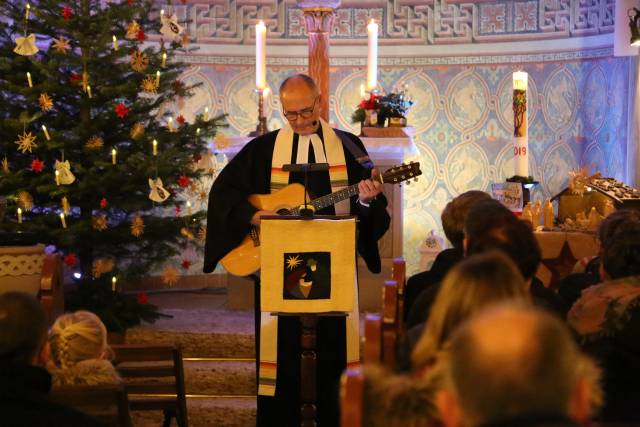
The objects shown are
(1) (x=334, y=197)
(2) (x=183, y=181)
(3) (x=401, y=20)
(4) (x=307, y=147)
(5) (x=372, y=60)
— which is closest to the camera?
(1) (x=334, y=197)

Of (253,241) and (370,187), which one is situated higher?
(370,187)

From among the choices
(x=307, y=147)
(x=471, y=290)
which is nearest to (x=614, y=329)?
(x=471, y=290)

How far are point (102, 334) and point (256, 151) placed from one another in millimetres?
1990

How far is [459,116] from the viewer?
10.1 m

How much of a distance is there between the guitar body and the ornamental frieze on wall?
15.9ft

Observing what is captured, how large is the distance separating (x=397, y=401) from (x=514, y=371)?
2.88 feet

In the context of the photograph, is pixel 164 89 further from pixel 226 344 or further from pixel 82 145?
pixel 226 344

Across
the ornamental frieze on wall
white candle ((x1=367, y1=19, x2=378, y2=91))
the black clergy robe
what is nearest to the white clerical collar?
the black clergy robe

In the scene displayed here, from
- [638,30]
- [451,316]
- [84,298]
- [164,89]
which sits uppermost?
[638,30]

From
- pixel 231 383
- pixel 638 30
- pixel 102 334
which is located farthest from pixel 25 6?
pixel 638 30

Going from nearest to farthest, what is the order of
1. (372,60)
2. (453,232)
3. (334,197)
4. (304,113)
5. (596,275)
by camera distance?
(453,232) → (596,275) → (334,197) → (304,113) → (372,60)

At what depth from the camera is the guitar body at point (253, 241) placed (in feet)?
16.8

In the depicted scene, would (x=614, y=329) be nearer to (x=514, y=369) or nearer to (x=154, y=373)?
(x=514, y=369)

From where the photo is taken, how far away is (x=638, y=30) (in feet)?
25.1
